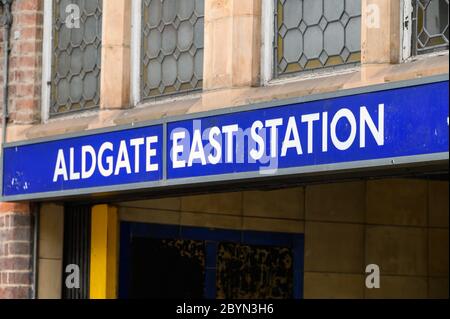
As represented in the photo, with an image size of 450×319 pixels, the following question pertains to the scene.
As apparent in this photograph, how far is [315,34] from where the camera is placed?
1215 centimetres

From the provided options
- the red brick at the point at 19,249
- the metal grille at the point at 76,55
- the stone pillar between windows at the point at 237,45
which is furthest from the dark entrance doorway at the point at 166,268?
the stone pillar between windows at the point at 237,45

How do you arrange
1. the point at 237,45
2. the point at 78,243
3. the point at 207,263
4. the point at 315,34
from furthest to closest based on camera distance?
the point at 207,263
the point at 78,243
the point at 237,45
the point at 315,34

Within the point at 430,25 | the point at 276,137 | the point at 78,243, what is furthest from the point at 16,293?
the point at 430,25

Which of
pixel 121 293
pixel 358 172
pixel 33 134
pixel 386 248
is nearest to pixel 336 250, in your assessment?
pixel 386 248

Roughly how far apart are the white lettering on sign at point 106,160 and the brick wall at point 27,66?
52.2 inches

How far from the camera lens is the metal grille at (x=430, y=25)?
429 inches

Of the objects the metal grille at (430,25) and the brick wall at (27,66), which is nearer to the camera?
the metal grille at (430,25)

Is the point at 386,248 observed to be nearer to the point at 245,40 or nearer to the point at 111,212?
the point at 111,212

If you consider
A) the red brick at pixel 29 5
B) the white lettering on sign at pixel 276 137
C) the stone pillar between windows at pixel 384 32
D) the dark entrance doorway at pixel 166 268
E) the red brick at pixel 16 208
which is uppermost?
the red brick at pixel 29 5

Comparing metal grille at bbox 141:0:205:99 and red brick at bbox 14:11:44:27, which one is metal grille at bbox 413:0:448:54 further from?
red brick at bbox 14:11:44:27

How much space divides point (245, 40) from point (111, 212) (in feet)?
11.1

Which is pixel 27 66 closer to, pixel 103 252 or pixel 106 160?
pixel 103 252

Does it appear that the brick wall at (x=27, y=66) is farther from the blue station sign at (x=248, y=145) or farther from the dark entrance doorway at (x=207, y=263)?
the dark entrance doorway at (x=207, y=263)

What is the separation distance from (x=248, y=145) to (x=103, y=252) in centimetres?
382
